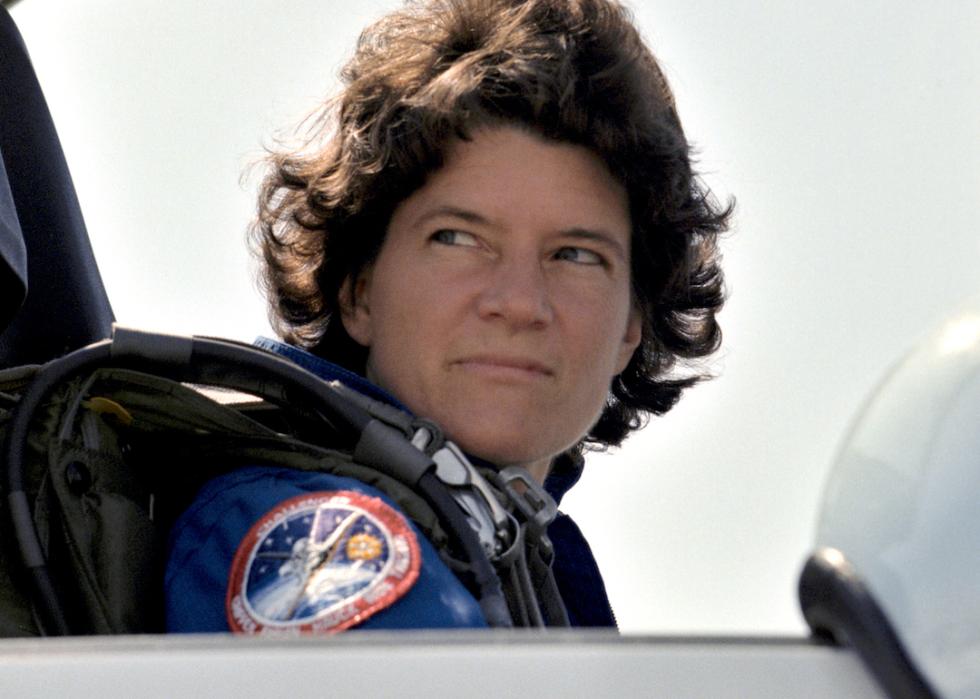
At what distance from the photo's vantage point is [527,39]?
226 centimetres

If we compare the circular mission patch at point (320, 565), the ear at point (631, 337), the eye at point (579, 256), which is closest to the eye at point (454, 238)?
the eye at point (579, 256)

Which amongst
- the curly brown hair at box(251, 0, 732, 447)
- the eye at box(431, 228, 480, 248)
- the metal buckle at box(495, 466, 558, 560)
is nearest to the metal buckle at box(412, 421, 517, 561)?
the metal buckle at box(495, 466, 558, 560)

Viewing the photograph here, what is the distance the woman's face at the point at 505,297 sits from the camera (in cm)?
202

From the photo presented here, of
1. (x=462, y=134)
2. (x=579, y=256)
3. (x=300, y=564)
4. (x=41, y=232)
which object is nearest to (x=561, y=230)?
(x=579, y=256)

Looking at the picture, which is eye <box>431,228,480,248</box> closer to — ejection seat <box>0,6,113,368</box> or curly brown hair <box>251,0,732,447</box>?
curly brown hair <box>251,0,732,447</box>

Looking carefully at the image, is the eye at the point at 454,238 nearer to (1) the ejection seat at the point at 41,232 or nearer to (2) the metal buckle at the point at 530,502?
(2) the metal buckle at the point at 530,502

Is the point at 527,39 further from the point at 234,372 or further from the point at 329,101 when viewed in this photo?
the point at 234,372

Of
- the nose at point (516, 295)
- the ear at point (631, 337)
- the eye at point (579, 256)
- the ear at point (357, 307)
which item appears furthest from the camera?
the ear at point (631, 337)

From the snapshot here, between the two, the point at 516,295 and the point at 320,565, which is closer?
the point at 320,565

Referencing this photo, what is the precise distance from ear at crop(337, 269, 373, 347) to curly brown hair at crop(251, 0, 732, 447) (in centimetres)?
2

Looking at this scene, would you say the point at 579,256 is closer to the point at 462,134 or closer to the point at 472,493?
the point at 462,134

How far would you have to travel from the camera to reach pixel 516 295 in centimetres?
200

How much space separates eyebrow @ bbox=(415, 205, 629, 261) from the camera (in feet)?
6.79

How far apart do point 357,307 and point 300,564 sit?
0.96m
